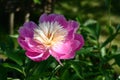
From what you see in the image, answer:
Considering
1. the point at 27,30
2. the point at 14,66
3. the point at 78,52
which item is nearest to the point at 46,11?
the point at 78,52

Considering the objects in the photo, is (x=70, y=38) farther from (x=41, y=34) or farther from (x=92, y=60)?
(x=92, y=60)

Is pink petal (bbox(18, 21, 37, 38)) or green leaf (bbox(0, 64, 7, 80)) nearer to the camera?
pink petal (bbox(18, 21, 37, 38))

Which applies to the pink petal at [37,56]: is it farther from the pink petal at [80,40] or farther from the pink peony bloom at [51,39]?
the pink petal at [80,40]

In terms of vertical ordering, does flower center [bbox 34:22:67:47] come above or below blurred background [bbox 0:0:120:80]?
above

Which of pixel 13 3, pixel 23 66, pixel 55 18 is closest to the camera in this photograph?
pixel 55 18

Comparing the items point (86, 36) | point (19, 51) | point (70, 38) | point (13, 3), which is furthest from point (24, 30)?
point (13, 3)

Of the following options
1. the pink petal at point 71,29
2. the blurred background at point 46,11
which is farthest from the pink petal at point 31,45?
the blurred background at point 46,11

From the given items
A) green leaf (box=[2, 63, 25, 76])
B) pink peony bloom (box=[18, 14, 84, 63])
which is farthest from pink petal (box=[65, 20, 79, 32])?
green leaf (box=[2, 63, 25, 76])

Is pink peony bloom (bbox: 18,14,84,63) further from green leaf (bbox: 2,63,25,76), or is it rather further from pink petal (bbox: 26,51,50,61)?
green leaf (bbox: 2,63,25,76)
